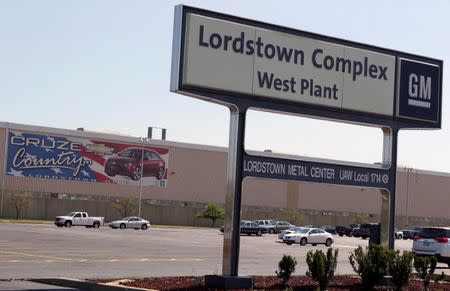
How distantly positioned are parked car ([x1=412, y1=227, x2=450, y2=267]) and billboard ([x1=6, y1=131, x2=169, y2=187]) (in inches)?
2400

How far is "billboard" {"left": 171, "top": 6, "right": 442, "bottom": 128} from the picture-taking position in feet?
51.6

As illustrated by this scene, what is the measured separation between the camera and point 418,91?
19453mm

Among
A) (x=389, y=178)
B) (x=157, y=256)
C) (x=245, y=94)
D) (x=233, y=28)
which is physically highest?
(x=233, y=28)

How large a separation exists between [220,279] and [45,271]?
666cm

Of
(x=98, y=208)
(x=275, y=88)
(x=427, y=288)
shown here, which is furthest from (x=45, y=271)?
(x=98, y=208)

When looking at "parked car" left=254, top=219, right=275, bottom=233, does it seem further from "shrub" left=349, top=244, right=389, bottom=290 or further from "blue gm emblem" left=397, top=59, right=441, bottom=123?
"shrub" left=349, top=244, right=389, bottom=290

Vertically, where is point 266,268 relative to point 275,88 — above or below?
below

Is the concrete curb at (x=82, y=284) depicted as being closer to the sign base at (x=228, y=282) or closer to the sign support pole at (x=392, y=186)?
the sign base at (x=228, y=282)

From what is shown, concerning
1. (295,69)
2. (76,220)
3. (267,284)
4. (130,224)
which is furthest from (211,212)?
(295,69)

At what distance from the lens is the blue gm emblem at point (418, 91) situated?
19.1 m

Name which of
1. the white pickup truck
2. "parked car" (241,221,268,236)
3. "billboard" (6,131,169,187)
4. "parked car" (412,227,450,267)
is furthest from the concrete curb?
"billboard" (6,131,169,187)

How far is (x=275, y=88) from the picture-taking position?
16.9m

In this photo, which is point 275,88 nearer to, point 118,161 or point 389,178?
point 389,178

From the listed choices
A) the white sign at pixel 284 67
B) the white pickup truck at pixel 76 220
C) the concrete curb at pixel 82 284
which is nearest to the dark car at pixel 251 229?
the white pickup truck at pixel 76 220
